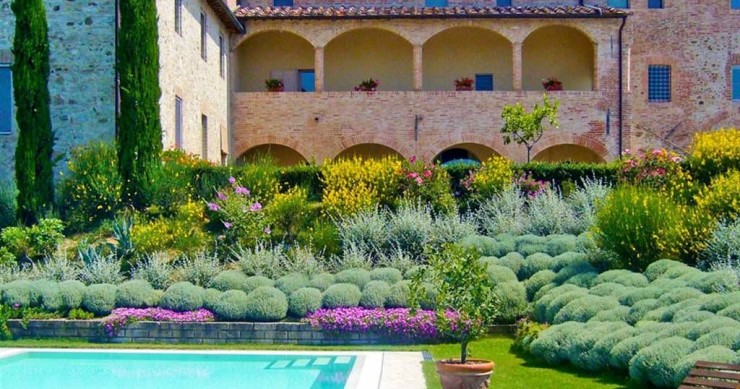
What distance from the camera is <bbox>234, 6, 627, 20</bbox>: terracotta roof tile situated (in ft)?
94.0

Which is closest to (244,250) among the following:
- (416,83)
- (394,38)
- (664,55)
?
(416,83)

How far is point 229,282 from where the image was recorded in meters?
15.9

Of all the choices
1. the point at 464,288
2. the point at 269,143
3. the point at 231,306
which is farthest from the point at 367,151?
the point at 464,288

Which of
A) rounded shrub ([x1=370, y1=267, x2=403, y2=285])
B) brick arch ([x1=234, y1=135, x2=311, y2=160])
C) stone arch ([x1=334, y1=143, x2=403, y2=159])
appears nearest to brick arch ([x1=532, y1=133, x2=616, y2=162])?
stone arch ([x1=334, y1=143, x2=403, y2=159])

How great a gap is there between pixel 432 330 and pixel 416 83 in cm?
1551

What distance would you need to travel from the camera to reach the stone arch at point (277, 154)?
1160 inches

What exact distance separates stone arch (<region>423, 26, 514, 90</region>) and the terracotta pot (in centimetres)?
2169

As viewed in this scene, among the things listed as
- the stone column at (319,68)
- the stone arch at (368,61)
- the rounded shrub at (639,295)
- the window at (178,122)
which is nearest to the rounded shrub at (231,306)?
the rounded shrub at (639,295)

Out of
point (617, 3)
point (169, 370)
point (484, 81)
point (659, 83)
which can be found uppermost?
point (617, 3)

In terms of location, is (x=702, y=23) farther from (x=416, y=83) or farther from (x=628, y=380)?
(x=628, y=380)

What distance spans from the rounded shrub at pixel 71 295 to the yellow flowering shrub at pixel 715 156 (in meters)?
12.3

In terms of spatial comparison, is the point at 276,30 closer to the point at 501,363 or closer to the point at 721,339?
the point at 501,363

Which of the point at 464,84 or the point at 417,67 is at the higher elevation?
the point at 417,67

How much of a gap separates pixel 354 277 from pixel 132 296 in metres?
3.55
